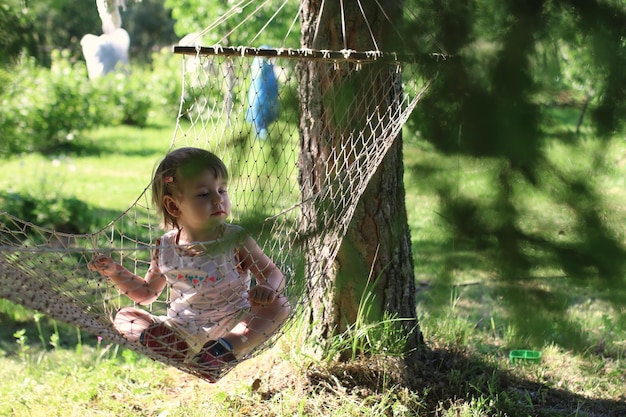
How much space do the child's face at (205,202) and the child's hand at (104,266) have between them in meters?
0.25

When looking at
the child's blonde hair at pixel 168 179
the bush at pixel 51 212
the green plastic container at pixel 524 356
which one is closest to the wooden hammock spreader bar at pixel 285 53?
the child's blonde hair at pixel 168 179

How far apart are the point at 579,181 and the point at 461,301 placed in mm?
2754

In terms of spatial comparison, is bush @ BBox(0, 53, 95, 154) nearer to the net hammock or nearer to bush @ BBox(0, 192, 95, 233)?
bush @ BBox(0, 192, 95, 233)

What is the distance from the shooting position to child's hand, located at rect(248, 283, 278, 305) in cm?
206

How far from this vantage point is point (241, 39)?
6949 mm

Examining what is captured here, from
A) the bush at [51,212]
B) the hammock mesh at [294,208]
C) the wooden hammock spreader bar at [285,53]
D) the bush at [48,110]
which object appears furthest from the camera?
the bush at [48,110]

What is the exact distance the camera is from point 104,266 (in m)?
2.04

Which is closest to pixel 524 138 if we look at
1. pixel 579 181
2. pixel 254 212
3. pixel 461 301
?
pixel 579 181

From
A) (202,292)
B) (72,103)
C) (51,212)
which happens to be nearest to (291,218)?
(202,292)

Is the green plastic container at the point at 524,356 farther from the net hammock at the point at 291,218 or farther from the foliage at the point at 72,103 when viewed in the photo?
the foliage at the point at 72,103

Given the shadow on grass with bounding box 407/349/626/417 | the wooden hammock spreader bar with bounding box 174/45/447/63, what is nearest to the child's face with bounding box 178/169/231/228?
the wooden hammock spreader bar with bounding box 174/45/447/63

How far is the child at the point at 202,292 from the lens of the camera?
2.04 m

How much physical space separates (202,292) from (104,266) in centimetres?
28

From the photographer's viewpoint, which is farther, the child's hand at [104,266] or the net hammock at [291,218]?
the child's hand at [104,266]
